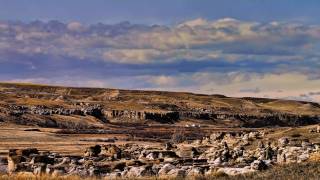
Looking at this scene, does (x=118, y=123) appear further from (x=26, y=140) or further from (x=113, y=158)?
(x=113, y=158)

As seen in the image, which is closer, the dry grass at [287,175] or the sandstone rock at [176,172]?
the dry grass at [287,175]

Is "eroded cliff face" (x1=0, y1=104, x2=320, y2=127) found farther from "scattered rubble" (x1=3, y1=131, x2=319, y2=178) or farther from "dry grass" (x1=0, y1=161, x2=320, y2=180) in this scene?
"dry grass" (x1=0, y1=161, x2=320, y2=180)

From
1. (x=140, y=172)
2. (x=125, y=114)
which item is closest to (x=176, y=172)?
(x=140, y=172)

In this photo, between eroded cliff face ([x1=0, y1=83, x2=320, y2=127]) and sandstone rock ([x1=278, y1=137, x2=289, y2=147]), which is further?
eroded cliff face ([x1=0, y1=83, x2=320, y2=127])

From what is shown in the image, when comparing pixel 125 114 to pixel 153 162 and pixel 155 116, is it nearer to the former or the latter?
pixel 155 116

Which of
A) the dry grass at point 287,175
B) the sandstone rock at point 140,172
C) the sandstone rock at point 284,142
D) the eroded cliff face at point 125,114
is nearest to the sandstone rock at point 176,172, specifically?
the sandstone rock at point 140,172

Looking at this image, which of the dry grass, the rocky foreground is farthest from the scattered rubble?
the dry grass

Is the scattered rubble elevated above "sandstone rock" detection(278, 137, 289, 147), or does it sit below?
below

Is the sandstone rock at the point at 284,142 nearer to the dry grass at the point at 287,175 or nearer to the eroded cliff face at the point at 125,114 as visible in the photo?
the dry grass at the point at 287,175

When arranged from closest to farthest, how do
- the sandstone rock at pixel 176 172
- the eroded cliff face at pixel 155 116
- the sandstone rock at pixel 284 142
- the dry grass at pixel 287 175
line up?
the dry grass at pixel 287 175, the sandstone rock at pixel 176 172, the sandstone rock at pixel 284 142, the eroded cliff face at pixel 155 116

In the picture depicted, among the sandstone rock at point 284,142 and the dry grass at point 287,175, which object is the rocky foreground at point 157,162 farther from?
the dry grass at point 287,175

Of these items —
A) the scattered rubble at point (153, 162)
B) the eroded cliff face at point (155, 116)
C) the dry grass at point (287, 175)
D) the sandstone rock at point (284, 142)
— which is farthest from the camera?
the eroded cliff face at point (155, 116)

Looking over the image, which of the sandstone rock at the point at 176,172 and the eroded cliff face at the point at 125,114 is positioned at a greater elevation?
the eroded cliff face at the point at 125,114

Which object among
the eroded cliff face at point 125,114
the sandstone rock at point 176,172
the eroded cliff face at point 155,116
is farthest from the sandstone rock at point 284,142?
the eroded cliff face at point 155,116
